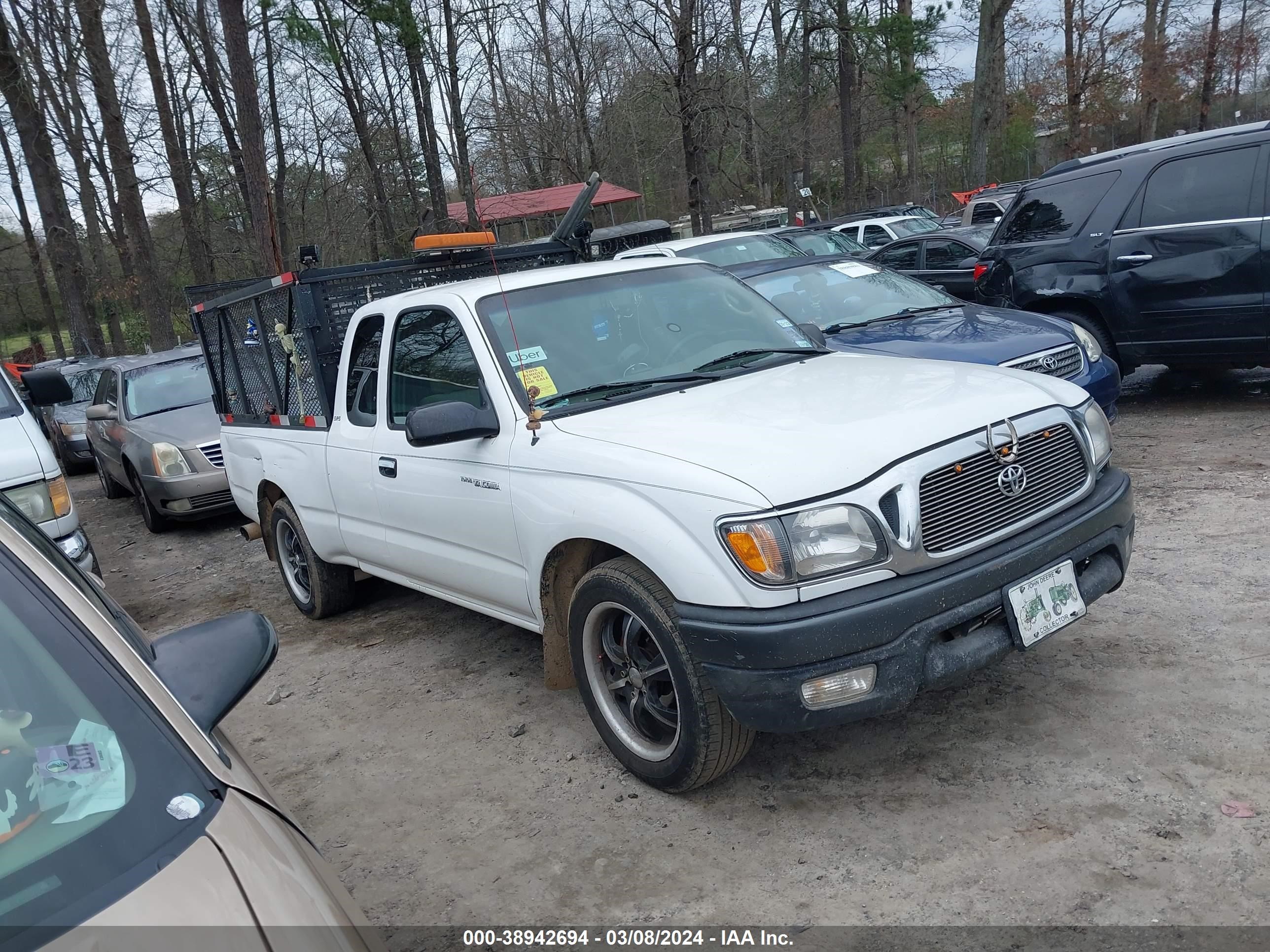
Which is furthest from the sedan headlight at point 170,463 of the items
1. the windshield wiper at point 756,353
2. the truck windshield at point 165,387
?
the windshield wiper at point 756,353

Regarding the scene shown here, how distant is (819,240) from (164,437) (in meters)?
7.36

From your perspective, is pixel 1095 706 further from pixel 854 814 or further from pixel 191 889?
pixel 191 889

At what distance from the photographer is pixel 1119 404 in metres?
8.59

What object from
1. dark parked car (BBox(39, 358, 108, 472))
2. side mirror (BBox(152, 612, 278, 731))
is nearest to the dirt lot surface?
side mirror (BBox(152, 612, 278, 731))

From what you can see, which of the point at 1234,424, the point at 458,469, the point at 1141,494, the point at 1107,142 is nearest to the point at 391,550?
the point at 458,469

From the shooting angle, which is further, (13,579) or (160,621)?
(160,621)

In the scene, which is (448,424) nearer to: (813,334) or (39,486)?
(813,334)

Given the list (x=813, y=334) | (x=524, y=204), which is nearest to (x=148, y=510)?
(x=813, y=334)

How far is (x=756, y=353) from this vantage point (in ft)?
14.5

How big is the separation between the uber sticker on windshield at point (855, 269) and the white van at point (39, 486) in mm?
5661

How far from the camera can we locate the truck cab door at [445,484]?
3.96 metres

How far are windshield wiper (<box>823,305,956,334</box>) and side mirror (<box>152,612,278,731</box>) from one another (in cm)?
555

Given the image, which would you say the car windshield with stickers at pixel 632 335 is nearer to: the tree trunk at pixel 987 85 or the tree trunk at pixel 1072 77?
the tree trunk at pixel 987 85

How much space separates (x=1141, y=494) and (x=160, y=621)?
639 cm
